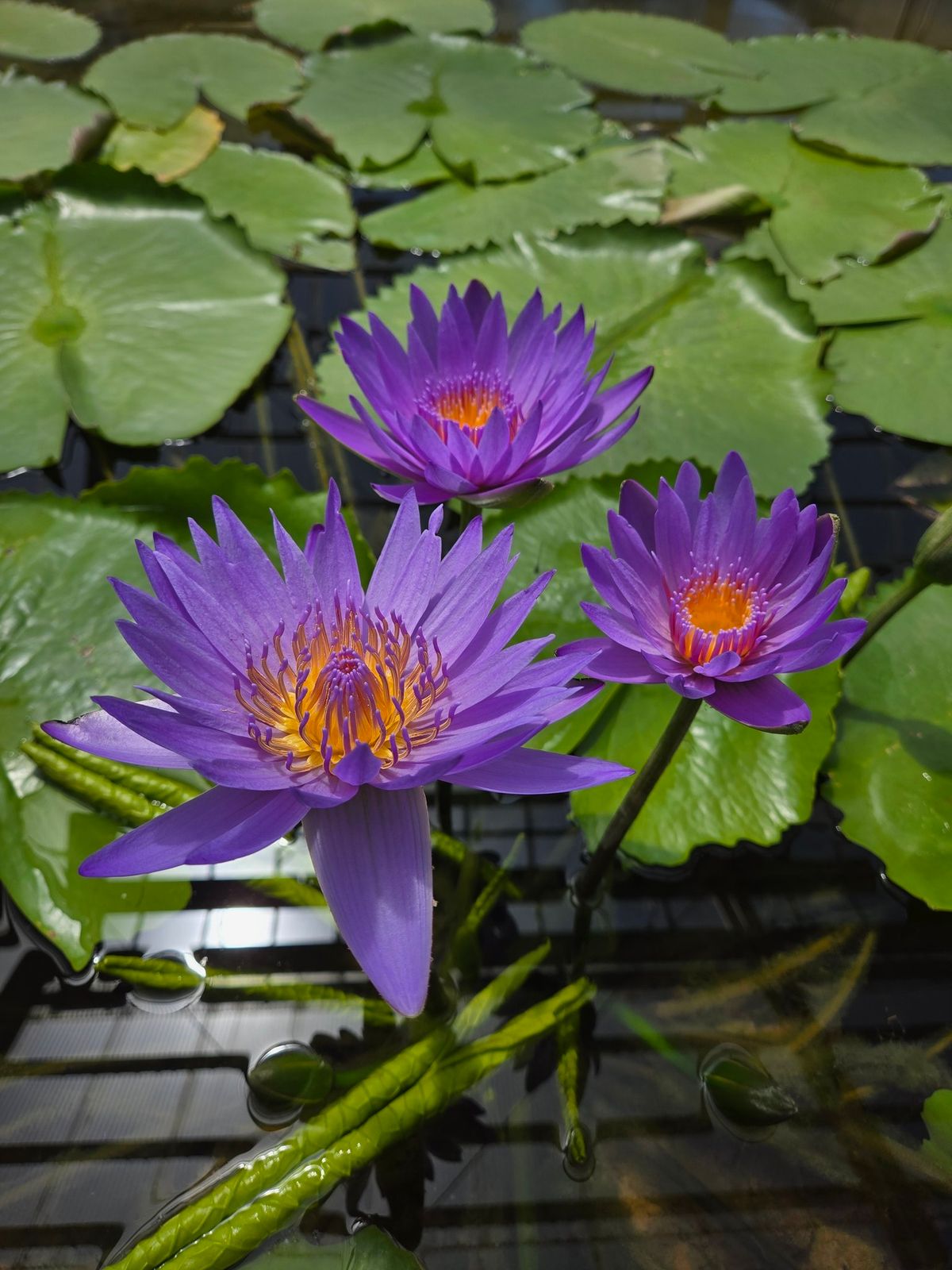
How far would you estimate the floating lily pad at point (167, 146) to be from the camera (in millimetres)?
3195

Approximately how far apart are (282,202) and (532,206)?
2.89ft

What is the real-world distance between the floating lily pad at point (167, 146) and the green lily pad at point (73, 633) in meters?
1.82

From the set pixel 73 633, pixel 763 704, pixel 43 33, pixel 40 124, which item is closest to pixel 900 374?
pixel 763 704

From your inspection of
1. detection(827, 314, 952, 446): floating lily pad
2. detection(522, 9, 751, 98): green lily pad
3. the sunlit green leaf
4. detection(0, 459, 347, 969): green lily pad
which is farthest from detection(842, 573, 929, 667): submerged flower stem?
detection(522, 9, 751, 98): green lily pad

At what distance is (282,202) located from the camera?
10.3 feet

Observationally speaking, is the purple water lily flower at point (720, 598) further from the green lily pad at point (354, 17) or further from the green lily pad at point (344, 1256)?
the green lily pad at point (354, 17)

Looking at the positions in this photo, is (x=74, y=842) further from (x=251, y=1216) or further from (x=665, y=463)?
(x=665, y=463)

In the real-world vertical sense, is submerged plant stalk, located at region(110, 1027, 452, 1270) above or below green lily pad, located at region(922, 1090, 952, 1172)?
above

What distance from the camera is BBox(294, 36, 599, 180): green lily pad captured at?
10.9 ft

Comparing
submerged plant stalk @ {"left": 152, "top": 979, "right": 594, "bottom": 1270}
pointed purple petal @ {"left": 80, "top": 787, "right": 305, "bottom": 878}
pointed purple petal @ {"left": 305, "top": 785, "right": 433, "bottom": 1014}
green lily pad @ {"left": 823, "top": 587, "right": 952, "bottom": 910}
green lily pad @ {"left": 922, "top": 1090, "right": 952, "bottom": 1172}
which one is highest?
pointed purple petal @ {"left": 80, "top": 787, "right": 305, "bottom": 878}

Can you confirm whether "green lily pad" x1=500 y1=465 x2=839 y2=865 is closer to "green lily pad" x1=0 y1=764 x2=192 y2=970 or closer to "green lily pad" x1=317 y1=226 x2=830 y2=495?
"green lily pad" x1=317 y1=226 x2=830 y2=495

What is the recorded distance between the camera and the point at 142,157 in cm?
324

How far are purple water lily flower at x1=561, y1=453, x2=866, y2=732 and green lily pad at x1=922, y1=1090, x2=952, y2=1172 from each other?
2.82 feet

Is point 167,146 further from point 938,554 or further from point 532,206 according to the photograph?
point 938,554
